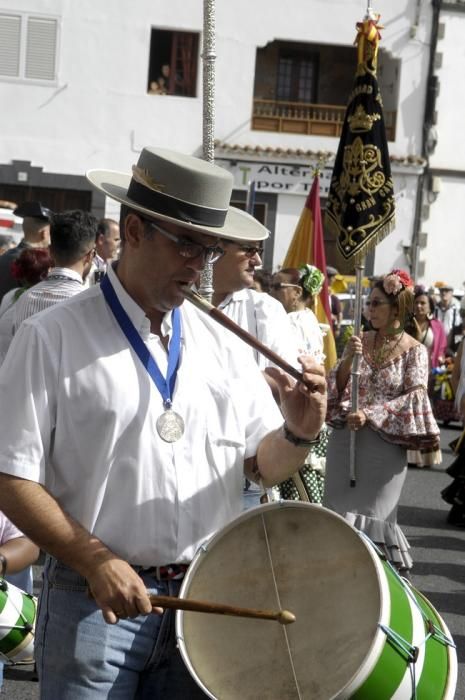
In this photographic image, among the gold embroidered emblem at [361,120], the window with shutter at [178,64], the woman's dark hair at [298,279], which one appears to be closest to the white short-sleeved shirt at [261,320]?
the gold embroidered emblem at [361,120]

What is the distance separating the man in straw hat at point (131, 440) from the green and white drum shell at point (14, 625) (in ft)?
4.39

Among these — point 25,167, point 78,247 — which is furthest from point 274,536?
point 25,167

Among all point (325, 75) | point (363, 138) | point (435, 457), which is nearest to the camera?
point (363, 138)

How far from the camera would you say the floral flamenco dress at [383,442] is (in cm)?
741

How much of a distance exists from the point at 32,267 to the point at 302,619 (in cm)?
436

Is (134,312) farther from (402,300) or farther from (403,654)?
(402,300)

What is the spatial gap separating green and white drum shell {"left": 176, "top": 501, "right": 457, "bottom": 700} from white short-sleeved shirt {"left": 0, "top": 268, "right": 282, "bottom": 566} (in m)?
0.11

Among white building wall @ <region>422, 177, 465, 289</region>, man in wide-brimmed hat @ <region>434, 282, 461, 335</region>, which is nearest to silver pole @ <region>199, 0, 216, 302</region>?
man in wide-brimmed hat @ <region>434, 282, 461, 335</region>

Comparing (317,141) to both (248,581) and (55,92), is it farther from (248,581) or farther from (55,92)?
(248,581)

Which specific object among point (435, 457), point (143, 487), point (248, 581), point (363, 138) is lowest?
point (435, 457)

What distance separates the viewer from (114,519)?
295 centimetres

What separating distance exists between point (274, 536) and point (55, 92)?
25.4m

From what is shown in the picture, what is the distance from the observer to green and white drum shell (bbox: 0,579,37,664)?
14.3 ft

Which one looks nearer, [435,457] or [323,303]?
[435,457]
